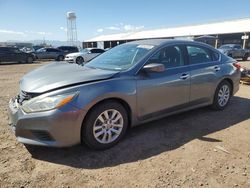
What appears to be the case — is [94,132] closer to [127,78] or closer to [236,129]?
[127,78]

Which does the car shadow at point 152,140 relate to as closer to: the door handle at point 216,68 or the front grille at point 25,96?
the front grille at point 25,96

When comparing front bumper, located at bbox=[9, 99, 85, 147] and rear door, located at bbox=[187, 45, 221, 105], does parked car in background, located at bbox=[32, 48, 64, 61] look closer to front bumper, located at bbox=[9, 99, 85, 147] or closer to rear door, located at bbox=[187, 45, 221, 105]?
rear door, located at bbox=[187, 45, 221, 105]

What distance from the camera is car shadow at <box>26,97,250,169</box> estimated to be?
3.32 m

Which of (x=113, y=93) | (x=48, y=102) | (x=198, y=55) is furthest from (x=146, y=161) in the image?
(x=198, y=55)

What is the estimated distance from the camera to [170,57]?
4371mm

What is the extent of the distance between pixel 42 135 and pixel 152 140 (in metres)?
1.70

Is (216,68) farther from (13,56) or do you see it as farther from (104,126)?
(13,56)

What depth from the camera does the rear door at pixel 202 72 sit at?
4.64 m

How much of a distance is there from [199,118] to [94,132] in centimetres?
245

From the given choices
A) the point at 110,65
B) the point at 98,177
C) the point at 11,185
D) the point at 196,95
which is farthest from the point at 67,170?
the point at 196,95

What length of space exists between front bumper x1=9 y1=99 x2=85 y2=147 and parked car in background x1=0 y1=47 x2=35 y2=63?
68.5ft

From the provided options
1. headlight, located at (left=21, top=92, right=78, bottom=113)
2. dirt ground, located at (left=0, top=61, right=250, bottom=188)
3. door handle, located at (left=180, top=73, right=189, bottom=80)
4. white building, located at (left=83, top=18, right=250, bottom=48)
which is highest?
white building, located at (left=83, top=18, right=250, bottom=48)

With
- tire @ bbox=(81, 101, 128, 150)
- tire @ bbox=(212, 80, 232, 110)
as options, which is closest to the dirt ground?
tire @ bbox=(81, 101, 128, 150)

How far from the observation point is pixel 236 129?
4.42 metres
